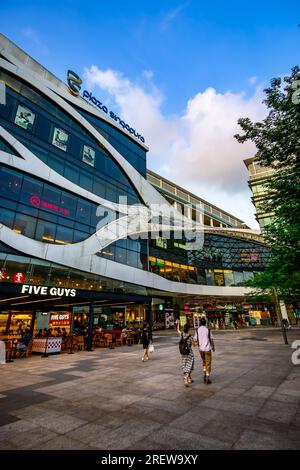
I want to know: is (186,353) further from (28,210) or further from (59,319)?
(59,319)

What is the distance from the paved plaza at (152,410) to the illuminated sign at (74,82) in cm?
2904

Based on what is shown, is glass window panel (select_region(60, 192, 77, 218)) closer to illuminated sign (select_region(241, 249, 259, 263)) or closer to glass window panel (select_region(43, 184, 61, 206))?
glass window panel (select_region(43, 184, 61, 206))

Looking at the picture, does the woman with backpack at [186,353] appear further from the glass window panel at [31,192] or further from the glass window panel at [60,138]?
the glass window panel at [60,138]

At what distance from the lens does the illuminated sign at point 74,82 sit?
2726cm

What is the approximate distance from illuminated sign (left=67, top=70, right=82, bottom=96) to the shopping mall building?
0.14 meters

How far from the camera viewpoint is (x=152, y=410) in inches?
210

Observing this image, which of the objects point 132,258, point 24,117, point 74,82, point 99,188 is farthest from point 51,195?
point 74,82

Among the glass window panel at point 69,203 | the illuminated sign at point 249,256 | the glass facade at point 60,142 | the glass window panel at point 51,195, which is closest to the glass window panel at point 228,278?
the illuminated sign at point 249,256

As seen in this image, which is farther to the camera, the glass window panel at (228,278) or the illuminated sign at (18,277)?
the glass window panel at (228,278)

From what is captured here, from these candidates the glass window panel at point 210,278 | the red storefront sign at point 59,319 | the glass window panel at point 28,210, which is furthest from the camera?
the glass window panel at point 210,278

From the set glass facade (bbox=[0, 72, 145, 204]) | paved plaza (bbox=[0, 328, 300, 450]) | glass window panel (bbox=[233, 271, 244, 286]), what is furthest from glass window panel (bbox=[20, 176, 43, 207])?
glass window panel (bbox=[233, 271, 244, 286])

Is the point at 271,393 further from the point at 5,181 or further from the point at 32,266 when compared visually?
the point at 5,181

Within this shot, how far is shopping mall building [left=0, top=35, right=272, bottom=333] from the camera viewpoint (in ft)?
60.4
